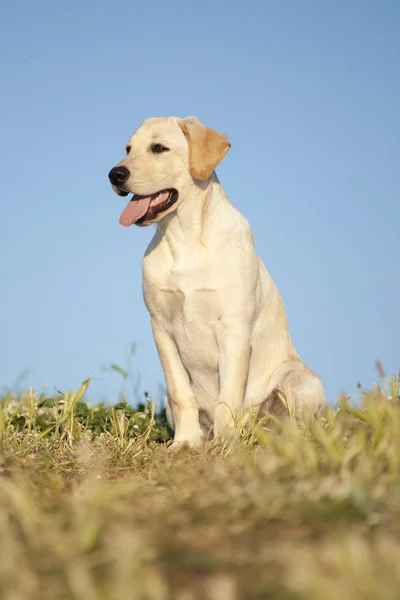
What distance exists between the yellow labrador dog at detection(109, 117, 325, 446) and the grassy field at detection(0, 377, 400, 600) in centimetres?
179

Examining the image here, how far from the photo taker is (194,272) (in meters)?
5.34

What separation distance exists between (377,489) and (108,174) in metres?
3.59

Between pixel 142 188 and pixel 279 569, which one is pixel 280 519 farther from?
pixel 142 188

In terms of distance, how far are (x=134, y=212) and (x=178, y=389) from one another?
1.38 m

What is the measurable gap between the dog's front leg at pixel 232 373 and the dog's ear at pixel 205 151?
3.77ft

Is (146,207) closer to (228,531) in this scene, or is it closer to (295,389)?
(295,389)

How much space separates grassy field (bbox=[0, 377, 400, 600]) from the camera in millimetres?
1757

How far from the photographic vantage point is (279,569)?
1902 mm

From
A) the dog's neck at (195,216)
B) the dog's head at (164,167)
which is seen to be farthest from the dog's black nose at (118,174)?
the dog's neck at (195,216)

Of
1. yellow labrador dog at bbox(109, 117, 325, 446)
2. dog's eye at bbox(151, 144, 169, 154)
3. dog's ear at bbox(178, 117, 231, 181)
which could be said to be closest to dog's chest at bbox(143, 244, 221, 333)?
yellow labrador dog at bbox(109, 117, 325, 446)

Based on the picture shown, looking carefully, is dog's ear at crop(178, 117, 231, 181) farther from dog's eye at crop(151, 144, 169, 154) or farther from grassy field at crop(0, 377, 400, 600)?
grassy field at crop(0, 377, 400, 600)

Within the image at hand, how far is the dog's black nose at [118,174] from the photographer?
5336 mm

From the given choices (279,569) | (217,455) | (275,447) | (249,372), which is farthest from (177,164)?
(279,569)

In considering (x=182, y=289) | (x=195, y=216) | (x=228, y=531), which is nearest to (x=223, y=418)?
(x=182, y=289)
